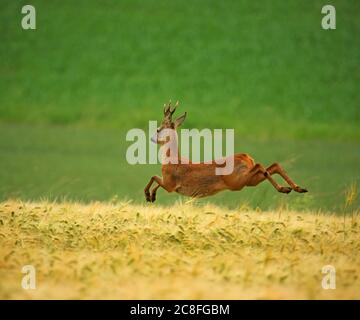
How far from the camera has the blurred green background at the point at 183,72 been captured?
3909 centimetres

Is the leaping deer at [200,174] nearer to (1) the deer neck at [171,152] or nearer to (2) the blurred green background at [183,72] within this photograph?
(1) the deer neck at [171,152]

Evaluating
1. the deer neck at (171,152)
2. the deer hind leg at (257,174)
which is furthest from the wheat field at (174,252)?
the deer neck at (171,152)

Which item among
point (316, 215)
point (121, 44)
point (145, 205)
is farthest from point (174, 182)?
point (121, 44)

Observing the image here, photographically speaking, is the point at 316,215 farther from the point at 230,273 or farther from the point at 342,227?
the point at 230,273

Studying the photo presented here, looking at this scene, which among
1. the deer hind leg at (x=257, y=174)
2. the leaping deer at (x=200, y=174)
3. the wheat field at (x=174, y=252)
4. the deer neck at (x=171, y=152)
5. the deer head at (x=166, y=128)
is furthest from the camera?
the deer neck at (x=171, y=152)

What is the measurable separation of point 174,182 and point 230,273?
9.38 ft

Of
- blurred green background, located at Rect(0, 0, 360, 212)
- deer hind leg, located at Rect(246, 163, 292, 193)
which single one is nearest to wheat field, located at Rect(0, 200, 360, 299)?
deer hind leg, located at Rect(246, 163, 292, 193)

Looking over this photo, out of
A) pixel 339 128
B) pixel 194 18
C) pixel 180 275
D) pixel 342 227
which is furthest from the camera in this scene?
pixel 194 18

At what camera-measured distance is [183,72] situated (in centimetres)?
4631

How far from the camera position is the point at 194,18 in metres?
49.1

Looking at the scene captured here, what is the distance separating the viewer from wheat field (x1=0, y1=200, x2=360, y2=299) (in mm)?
8211

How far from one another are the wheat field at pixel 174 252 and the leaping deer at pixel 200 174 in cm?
28
